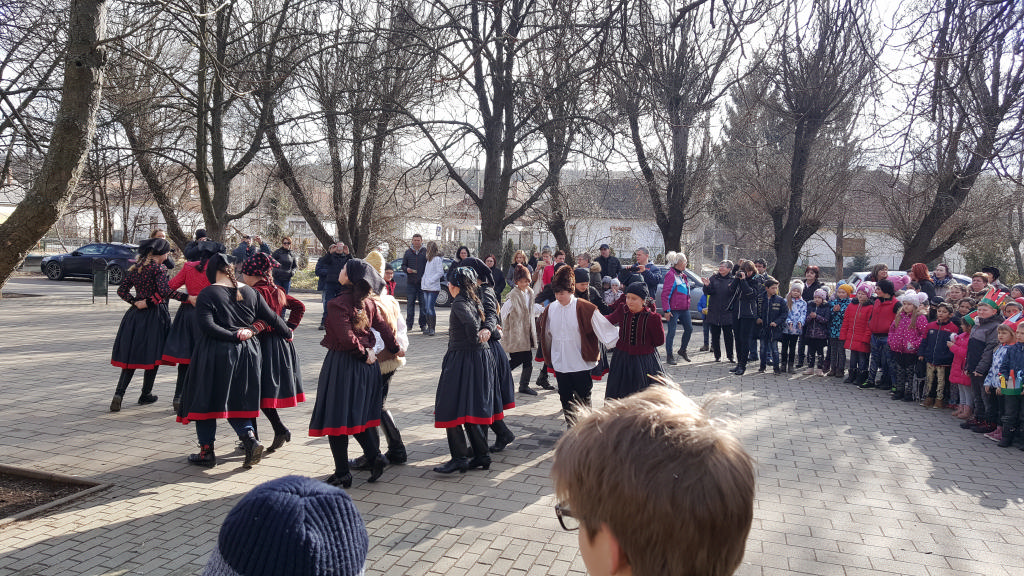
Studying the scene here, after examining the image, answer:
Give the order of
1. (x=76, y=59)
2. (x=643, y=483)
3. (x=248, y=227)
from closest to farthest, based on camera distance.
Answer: (x=643, y=483) < (x=76, y=59) < (x=248, y=227)

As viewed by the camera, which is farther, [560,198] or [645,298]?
[560,198]

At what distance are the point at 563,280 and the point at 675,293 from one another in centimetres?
630

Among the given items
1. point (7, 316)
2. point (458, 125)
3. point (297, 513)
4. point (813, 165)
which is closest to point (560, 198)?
point (458, 125)

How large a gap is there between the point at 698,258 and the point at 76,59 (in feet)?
122

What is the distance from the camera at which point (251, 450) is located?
5.75 metres

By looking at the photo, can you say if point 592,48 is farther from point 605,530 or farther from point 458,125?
point 458,125

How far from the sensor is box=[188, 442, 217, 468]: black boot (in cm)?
576

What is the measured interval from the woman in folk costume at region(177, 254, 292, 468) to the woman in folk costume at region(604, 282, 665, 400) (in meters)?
3.29

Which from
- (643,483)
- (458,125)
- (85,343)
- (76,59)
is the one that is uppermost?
(458,125)

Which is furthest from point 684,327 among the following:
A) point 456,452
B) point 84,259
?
point 84,259

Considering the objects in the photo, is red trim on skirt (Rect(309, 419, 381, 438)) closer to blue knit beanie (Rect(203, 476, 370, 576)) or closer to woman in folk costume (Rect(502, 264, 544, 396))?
blue knit beanie (Rect(203, 476, 370, 576))

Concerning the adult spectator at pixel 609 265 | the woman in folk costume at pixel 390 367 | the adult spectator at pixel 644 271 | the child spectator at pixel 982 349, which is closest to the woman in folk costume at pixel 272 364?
the woman in folk costume at pixel 390 367

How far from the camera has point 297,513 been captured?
1.39 metres

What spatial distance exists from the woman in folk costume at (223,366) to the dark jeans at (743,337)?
832 cm
